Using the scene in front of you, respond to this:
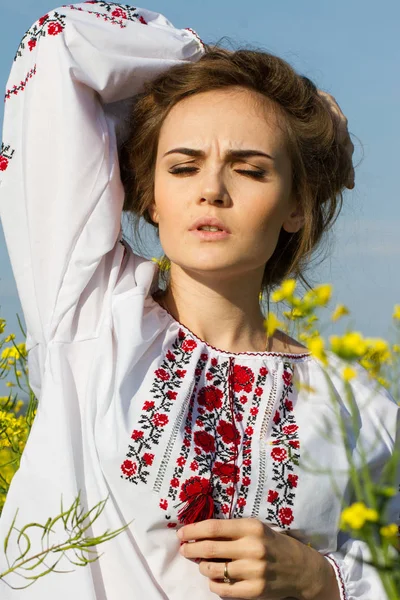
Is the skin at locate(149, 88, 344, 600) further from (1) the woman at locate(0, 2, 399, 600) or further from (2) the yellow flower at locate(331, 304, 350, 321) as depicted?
(2) the yellow flower at locate(331, 304, 350, 321)

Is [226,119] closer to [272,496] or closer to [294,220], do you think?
[294,220]

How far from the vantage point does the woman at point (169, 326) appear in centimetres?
159

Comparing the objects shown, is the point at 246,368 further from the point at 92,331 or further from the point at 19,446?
the point at 19,446

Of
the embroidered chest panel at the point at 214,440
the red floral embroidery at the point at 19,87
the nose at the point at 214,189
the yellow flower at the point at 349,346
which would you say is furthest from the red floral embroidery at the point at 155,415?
the yellow flower at the point at 349,346

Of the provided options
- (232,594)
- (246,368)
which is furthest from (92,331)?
(232,594)

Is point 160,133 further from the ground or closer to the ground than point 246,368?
further from the ground

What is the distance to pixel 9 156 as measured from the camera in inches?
74.6

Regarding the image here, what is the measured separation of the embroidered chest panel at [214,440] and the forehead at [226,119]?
0.45 metres

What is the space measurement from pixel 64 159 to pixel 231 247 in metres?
0.40

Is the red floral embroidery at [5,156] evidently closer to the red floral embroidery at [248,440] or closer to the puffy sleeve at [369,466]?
the red floral embroidery at [248,440]

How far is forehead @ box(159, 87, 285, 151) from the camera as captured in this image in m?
1.79

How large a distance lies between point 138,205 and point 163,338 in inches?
16.1

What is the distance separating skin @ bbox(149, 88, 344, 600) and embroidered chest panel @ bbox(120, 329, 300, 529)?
6cm

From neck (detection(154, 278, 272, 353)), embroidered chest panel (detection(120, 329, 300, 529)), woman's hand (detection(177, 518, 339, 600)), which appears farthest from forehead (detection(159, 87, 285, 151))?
woman's hand (detection(177, 518, 339, 600))
